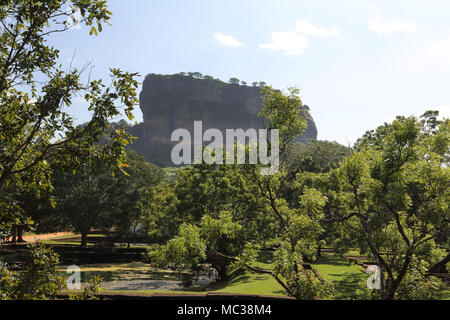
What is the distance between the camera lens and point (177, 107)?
5886 inches

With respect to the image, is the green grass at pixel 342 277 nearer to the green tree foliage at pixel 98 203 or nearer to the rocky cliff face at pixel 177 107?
the green tree foliage at pixel 98 203

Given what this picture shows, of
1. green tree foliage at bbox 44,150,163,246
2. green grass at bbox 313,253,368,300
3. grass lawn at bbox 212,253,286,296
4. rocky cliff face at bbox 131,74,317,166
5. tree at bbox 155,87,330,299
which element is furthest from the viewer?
rocky cliff face at bbox 131,74,317,166

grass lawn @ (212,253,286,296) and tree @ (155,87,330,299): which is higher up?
tree @ (155,87,330,299)

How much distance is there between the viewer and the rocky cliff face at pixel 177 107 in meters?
150

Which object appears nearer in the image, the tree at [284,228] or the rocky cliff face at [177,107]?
the tree at [284,228]

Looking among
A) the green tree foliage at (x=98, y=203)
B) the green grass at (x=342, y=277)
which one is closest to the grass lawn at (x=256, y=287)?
the green grass at (x=342, y=277)

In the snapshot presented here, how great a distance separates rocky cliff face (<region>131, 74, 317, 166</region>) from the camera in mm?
150250

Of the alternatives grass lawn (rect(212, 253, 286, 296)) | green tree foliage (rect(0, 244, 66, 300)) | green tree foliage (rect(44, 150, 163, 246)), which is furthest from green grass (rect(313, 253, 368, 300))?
green tree foliage (rect(44, 150, 163, 246))

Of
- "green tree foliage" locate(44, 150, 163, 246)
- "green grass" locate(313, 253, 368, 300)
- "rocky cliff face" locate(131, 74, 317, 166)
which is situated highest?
"rocky cliff face" locate(131, 74, 317, 166)

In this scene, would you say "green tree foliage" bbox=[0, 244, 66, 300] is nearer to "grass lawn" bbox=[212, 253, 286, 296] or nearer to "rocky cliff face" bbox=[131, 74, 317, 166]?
"grass lawn" bbox=[212, 253, 286, 296]

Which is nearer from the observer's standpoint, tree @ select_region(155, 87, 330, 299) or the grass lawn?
tree @ select_region(155, 87, 330, 299)

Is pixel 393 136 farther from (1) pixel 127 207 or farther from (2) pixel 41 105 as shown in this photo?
(1) pixel 127 207

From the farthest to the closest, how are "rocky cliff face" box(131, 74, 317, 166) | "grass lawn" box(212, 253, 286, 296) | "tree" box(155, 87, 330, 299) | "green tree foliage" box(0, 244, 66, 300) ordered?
"rocky cliff face" box(131, 74, 317, 166) → "grass lawn" box(212, 253, 286, 296) → "tree" box(155, 87, 330, 299) → "green tree foliage" box(0, 244, 66, 300)

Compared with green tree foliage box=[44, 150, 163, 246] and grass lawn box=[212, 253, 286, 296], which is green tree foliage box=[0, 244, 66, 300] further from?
green tree foliage box=[44, 150, 163, 246]
